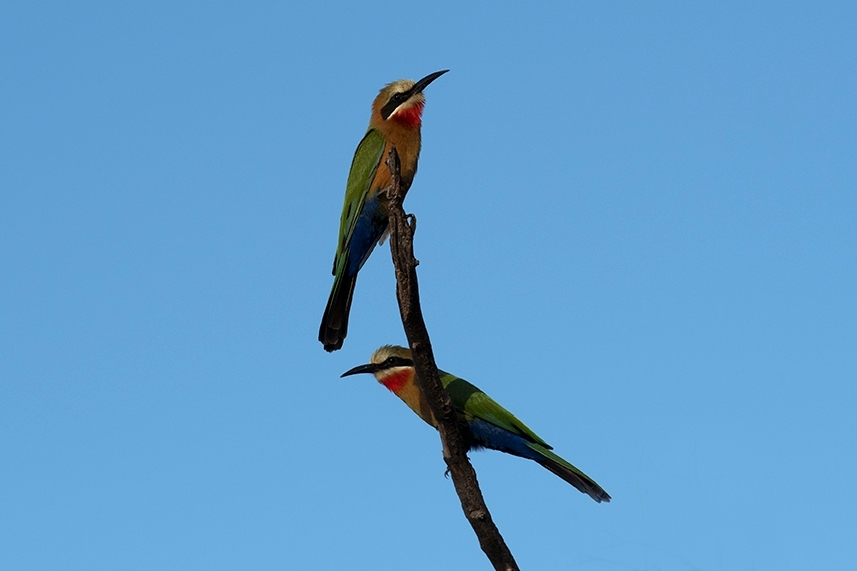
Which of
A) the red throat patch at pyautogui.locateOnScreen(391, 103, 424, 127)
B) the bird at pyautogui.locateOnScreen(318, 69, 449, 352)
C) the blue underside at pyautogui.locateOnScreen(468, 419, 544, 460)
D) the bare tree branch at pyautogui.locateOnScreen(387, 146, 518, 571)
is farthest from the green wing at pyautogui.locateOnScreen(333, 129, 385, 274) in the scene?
the bare tree branch at pyautogui.locateOnScreen(387, 146, 518, 571)

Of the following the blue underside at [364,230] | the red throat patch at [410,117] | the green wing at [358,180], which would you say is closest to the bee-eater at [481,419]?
the blue underside at [364,230]

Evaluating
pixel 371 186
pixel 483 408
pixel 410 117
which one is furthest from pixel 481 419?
pixel 410 117

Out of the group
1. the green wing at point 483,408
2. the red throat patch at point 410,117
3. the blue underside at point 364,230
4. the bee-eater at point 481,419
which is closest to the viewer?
the bee-eater at point 481,419

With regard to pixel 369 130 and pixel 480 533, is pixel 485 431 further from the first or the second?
Answer: pixel 369 130

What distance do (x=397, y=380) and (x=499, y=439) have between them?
2.48 feet

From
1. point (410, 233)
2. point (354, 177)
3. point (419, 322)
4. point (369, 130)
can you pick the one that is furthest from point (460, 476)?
point (369, 130)

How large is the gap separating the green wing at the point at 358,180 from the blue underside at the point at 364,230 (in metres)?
0.04

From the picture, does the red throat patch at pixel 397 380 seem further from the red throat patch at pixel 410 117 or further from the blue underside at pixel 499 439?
the red throat patch at pixel 410 117

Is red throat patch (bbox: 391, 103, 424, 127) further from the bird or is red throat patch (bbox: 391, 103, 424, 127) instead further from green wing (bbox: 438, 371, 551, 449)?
green wing (bbox: 438, 371, 551, 449)

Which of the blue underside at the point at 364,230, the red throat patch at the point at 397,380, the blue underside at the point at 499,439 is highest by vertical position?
the blue underside at the point at 364,230

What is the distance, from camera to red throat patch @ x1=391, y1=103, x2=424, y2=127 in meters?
6.45

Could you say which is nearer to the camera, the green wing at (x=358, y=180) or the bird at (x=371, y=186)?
the bird at (x=371, y=186)

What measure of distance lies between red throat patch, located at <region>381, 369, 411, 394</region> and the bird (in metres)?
0.35

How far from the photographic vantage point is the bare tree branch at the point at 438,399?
3.83 meters
